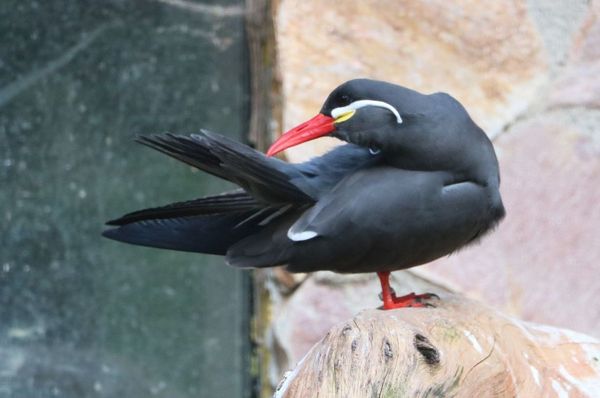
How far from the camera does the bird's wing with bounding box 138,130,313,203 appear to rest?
1885mm

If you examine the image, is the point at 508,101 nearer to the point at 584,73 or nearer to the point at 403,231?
the point at 584,73

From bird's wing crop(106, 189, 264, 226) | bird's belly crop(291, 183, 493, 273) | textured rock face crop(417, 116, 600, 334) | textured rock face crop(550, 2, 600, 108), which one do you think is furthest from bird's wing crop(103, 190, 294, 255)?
textured rock face crop(550, 2, 600, 108)

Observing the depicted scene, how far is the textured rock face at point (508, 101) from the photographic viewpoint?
283cm

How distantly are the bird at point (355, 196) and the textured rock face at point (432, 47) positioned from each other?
2.55 feet

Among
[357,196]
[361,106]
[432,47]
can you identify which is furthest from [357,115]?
[432,47]

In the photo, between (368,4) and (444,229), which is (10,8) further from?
(444,229)

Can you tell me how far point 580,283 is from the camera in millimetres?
2846

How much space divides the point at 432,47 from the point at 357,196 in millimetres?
992

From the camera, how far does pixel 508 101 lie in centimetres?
290

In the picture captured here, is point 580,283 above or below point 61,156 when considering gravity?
below

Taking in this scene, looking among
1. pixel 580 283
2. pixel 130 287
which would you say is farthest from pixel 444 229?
pixel 130 287

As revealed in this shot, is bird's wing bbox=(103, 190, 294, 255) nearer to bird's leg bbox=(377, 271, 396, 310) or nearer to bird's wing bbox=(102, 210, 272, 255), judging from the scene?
bird's wing bbox=(102, 210, 272, 255)

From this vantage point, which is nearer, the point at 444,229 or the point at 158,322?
the point at 444,229

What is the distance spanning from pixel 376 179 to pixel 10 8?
1173mm
